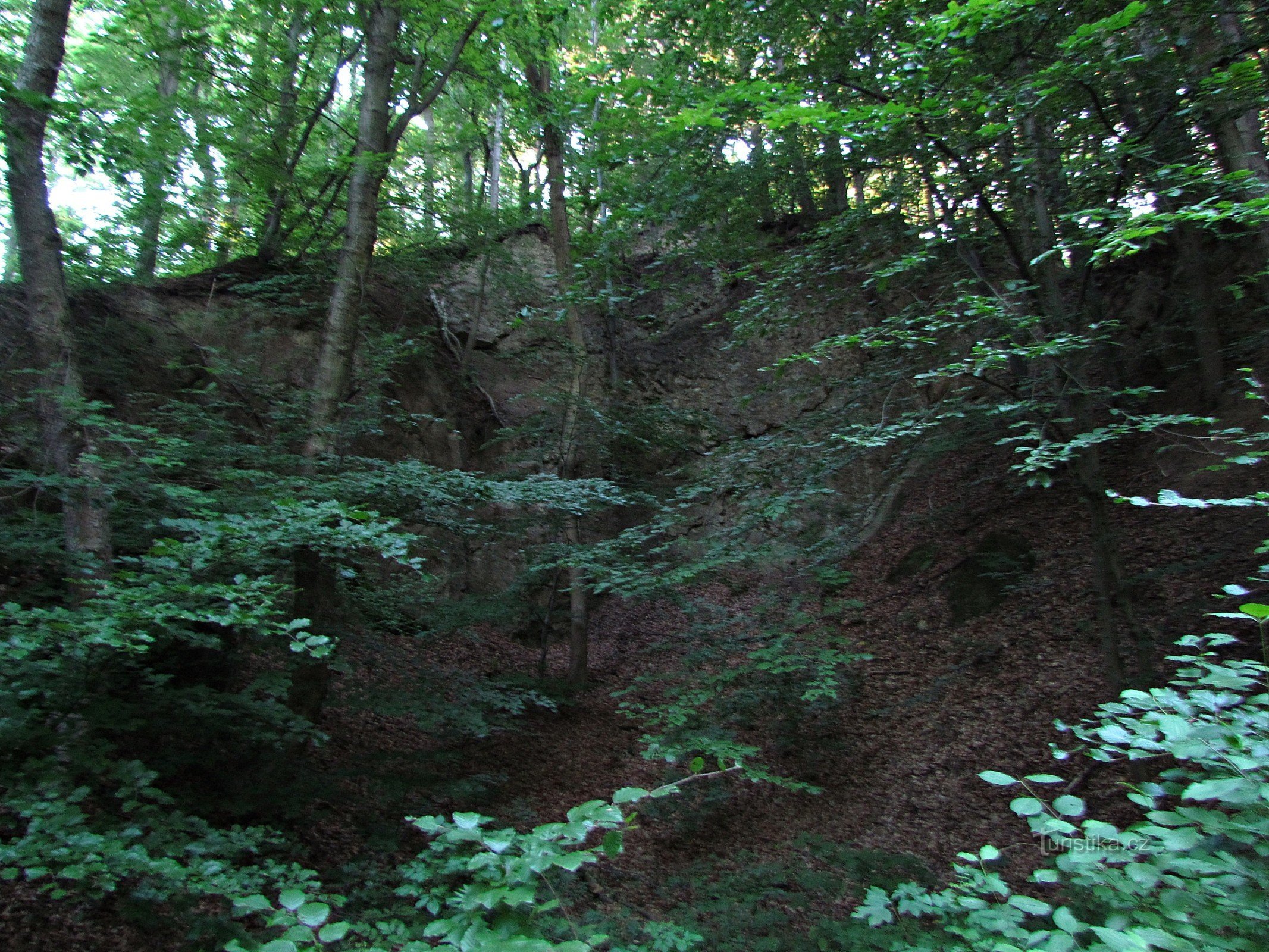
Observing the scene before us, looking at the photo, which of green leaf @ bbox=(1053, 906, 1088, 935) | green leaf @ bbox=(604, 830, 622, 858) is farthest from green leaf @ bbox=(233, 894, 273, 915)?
green leaf @ bbox=(1053, 906, 1088, 935)

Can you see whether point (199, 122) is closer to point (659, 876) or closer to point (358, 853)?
point (358, 853)

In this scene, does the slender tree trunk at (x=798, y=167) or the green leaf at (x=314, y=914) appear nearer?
the green leaf at (x=314, y=914)

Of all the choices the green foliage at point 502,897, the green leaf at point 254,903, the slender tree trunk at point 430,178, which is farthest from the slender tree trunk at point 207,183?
the green foliage at point 502,897

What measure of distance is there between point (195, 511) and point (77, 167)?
10.3ft

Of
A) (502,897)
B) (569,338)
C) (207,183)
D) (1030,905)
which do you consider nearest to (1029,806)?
(1030,905)

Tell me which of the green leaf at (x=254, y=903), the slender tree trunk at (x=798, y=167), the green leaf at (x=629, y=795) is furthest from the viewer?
the slender tree trunk at (x=798, y=167)

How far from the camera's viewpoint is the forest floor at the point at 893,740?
550 cm

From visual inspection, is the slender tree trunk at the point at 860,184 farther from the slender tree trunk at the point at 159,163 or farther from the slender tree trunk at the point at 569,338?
the slender tree trunk at the point at 159,163

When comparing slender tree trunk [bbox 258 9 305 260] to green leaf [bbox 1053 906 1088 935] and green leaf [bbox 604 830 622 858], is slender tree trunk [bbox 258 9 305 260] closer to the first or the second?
green leaf [bbox 604 830 622 858]

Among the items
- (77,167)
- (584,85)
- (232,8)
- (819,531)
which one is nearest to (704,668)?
(819,531)

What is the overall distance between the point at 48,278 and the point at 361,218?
2.80 meters

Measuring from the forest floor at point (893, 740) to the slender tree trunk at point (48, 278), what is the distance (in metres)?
2.14

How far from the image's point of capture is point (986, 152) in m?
6.29

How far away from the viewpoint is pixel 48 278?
484cm
